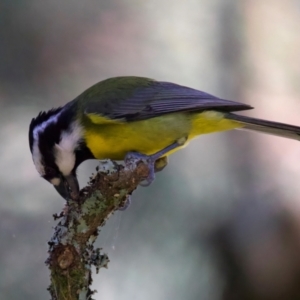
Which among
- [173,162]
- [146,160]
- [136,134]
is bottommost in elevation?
[146,160]

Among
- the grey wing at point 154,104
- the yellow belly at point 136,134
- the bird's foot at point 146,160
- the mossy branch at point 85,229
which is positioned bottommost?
the mossy branch at point 85,229

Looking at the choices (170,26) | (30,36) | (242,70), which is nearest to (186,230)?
(242,70)

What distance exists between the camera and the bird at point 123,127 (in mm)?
1265

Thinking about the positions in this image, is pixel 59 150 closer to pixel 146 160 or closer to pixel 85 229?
pixel 146 160

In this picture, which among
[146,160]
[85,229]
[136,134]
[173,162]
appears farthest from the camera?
[173,162]

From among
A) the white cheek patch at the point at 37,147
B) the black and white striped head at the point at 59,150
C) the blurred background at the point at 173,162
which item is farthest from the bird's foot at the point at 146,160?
the blurred background at the point at 173,162

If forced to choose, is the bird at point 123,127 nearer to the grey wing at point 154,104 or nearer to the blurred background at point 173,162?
the grey wing at point 154,104

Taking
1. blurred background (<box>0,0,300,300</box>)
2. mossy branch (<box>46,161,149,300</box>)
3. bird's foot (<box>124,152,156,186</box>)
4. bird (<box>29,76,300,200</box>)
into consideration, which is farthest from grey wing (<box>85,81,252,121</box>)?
blurred background (<box>0,0,300,300</box>)

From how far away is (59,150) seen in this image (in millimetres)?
1277

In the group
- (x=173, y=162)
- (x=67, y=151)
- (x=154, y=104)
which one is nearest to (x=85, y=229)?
(x=67, y=151)

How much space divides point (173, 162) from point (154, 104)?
2.33 ft

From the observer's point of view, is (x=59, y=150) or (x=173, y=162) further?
(x=173, y=162)

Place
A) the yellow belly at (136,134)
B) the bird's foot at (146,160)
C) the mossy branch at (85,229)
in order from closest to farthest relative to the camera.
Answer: the mossy branch at (85,229), the bird's foot at (146,160), the yellow belly at (136,134)

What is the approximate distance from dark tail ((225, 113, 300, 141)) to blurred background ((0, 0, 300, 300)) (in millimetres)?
706
